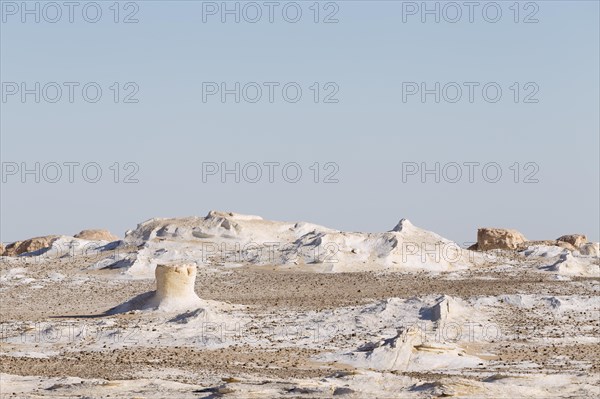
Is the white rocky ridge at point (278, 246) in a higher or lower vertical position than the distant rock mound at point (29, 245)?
higher

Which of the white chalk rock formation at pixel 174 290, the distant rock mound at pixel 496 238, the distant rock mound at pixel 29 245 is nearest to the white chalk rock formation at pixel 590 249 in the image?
the distant rock mound at pixel 496 238

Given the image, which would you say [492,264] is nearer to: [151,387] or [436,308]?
[436,308]

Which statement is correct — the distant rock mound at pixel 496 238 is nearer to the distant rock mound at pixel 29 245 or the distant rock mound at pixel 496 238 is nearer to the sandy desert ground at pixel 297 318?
the sandy desert ground at pixel 297 318

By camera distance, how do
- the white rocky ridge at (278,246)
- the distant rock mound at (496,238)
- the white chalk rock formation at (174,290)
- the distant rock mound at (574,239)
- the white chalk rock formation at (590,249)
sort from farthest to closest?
the distant rock mound at (574,239), the distant rock mound at (496,238), the white chalk rock formation at (590,249), the white rocky ridge at (278,246), the white chalk rock formation at (174,290)

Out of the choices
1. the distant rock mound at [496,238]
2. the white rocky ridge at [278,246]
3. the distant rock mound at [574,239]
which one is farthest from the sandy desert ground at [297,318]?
the distant rock mound at [574,239]

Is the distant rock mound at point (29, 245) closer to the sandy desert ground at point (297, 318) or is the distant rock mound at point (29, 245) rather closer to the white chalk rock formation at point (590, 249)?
the sandy desert ground at point (297, 318)

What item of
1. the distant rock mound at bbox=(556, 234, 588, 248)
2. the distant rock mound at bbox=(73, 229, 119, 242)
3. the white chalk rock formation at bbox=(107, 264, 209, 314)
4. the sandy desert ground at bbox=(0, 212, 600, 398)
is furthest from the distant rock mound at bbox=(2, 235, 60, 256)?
the white chalk rock formation at bbox=(107, 264, 209, 314)

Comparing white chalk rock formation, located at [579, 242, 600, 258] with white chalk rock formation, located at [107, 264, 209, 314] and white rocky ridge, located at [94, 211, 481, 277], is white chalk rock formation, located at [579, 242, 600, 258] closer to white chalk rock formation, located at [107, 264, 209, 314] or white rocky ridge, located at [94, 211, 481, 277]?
white rocky ridge, located at [94, 211, 481, 277]

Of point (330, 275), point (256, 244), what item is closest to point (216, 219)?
point (256, 244)

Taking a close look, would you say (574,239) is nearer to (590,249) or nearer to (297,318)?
(590,249)

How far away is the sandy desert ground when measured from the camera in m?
21.4

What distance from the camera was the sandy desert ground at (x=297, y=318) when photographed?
2144 cm

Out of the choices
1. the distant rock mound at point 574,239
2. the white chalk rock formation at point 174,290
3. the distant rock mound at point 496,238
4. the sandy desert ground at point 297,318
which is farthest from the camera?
the distant rock mound at point 574,239

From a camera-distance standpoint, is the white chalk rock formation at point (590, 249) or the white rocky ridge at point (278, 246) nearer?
the white rocky ridge at point (278, 246)
